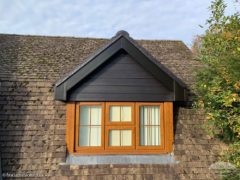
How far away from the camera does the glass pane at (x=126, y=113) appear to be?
6.68 meters

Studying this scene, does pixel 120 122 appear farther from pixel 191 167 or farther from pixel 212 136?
pixel 212 136

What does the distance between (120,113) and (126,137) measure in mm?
573

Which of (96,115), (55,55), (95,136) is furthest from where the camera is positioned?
(55,55)

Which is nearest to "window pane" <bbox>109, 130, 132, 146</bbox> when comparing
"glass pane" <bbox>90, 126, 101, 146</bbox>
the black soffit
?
"glass pane" <bbox>90, 126, 101, 146</bbox>

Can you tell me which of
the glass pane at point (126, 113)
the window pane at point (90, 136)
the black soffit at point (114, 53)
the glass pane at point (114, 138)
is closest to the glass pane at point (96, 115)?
the window pane at point (90, 136)

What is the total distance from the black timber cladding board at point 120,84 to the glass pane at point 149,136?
0.71 metres

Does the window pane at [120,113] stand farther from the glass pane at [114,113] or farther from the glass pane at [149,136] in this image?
the glass pane at [149,136]

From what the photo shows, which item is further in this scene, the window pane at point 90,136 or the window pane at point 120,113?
the window pane at point 120,113

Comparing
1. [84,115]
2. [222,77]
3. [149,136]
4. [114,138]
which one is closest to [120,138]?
[114,138]

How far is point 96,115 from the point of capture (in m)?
6.67

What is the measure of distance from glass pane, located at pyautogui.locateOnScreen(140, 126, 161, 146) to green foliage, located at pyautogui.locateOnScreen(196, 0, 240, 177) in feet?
3.91

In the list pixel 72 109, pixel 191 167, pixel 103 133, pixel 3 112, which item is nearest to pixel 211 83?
pixel 191 167

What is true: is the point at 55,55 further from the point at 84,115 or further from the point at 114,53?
the point at 84,115

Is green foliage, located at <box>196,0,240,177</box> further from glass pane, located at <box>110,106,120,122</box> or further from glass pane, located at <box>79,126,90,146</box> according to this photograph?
glass pane, located at <box>79,126,90,146</box>
